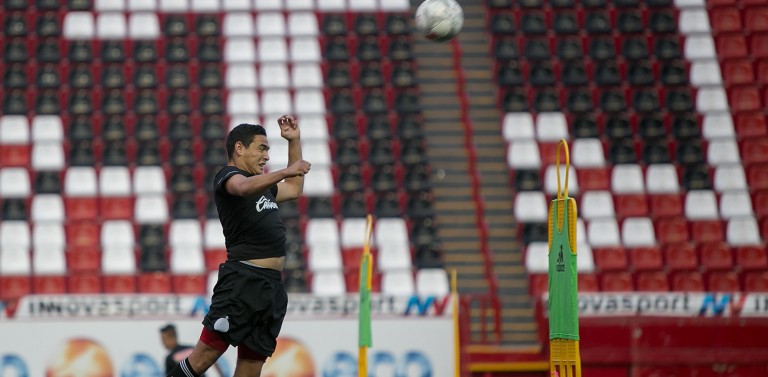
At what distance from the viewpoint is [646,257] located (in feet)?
50.2

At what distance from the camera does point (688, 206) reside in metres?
16.0

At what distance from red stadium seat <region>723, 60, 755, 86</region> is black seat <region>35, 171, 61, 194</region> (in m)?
9.75

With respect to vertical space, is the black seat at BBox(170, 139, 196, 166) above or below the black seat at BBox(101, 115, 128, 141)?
below

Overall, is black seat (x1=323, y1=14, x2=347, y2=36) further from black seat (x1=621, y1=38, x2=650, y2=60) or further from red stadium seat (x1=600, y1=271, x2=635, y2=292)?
red stadium seat (x1=600, y1=271, x2=635, y2=292)

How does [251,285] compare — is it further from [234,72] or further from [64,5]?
[64,5]

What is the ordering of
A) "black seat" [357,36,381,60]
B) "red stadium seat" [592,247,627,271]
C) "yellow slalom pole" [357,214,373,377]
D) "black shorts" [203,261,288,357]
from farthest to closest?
"black seat" [357,36,381,60] → "red stadium seat" [592,247,627,271] → "yellow slalom pole" [357,214,373,377] → "black shorts" [203,261,288,357]

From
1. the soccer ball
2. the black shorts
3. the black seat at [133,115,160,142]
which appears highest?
the black seat at [133,115,160,142]

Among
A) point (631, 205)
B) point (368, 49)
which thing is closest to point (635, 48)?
point (631, 205)

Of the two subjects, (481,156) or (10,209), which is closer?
(10,209)

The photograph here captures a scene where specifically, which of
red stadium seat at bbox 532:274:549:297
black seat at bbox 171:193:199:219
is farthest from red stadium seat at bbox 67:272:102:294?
red stadium seat at bbox 532:274:549:297

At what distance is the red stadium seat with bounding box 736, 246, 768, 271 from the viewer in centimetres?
1527

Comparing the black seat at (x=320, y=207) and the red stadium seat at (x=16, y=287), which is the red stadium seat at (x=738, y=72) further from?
the red stadium seat at (x=16, y=287)

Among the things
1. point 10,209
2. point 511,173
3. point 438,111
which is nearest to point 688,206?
point 511,173

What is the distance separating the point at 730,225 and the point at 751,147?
167 cm
